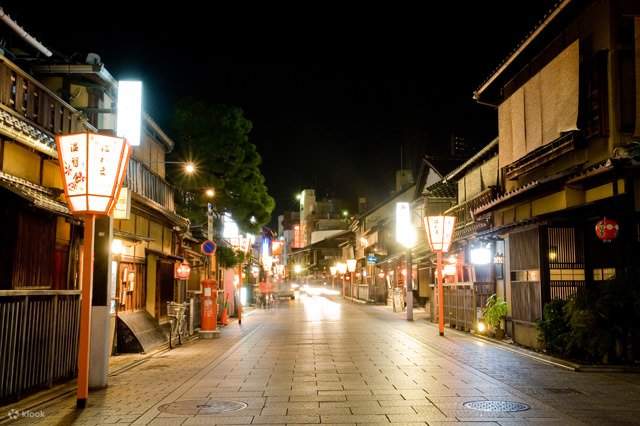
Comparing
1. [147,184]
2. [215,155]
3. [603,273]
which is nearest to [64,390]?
[147,184]

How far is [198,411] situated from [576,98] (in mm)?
14209

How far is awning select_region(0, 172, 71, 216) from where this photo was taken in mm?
11164

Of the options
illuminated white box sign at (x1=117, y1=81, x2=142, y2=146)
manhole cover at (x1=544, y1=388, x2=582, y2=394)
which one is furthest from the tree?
manhole cover at (x1=544, y1=388, x2=582, y2=394)

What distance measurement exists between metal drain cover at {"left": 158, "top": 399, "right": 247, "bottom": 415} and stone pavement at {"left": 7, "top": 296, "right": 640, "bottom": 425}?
4cm

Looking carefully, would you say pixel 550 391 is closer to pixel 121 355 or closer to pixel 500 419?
pixel 500 419

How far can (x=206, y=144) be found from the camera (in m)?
32.6

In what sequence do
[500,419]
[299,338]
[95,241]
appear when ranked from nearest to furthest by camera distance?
[500,419], [95,241], [299,338]

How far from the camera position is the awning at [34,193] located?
36.6ft

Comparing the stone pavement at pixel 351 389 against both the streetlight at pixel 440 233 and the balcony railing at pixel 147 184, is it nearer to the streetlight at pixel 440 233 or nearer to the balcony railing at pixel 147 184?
the streetlight at pixel 440 233

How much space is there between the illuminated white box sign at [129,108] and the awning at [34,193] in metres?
5.63

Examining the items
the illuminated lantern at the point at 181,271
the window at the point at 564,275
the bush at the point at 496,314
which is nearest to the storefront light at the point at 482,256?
the bush at the point at 496,314

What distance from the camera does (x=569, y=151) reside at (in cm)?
1817

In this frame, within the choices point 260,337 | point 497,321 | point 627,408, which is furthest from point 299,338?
point 627,408

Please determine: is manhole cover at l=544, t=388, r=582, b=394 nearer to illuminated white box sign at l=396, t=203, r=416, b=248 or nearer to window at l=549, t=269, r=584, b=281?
window at l=549, t=269, r=584, b=281
